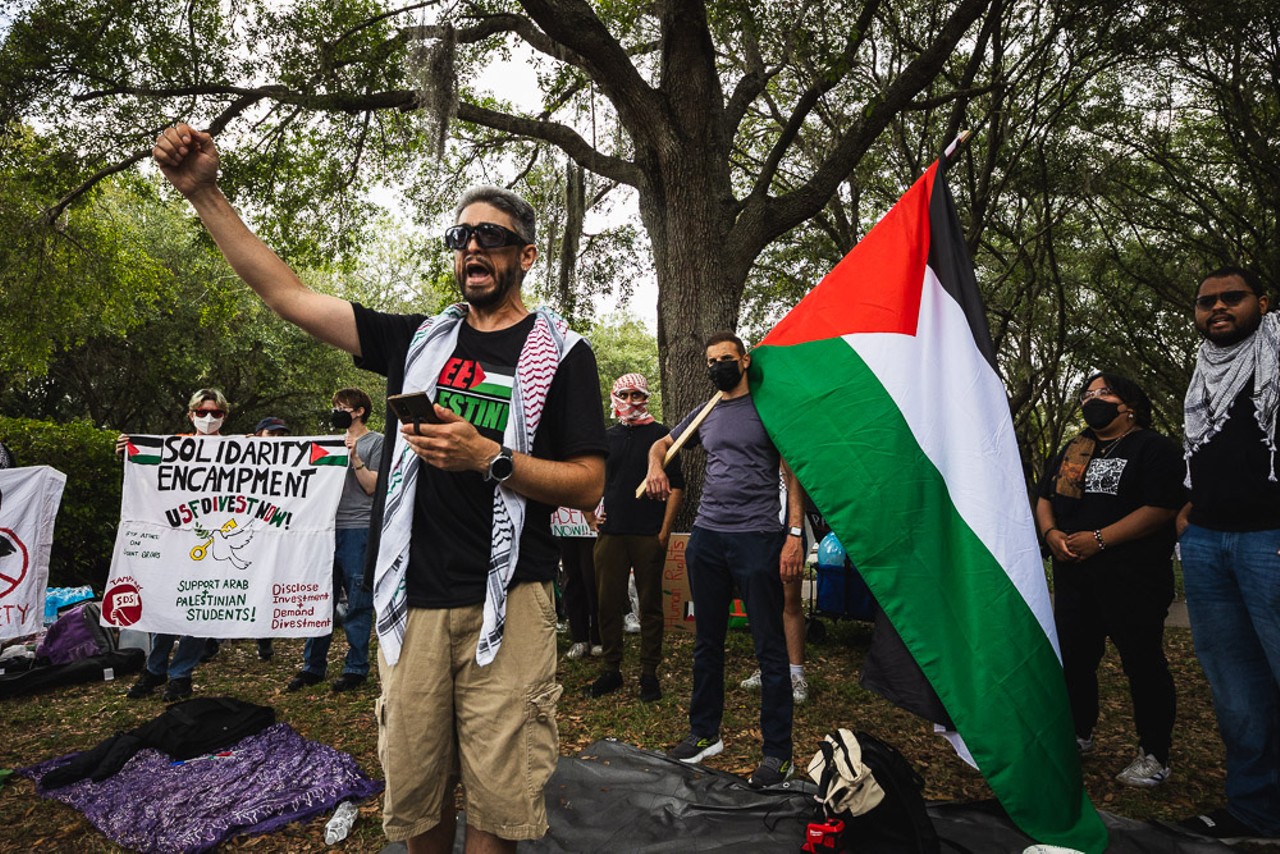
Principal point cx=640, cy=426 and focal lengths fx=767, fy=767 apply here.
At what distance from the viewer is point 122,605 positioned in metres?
5.73

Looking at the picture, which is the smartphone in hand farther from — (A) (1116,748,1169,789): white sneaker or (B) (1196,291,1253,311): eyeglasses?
(A) (1116,748,1169,789): white sneaker

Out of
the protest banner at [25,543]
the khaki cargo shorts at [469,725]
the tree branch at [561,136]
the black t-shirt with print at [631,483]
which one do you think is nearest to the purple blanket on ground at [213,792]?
the protest banner at [25,543]

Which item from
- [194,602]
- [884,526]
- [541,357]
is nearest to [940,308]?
[884,526]

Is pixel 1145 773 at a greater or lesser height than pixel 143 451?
lesser

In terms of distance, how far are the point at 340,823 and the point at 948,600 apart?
2.83 metres

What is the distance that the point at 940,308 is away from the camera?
11.5 feet

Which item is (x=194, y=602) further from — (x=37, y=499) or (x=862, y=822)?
(x=862, y=822)

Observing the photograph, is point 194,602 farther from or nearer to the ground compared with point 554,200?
nearer to the ground

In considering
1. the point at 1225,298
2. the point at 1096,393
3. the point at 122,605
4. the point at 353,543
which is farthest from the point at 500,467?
the point at 122,605

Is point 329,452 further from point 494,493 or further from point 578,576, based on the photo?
point 494,493

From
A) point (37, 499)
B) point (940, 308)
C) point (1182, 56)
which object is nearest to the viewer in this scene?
point (940, 308)

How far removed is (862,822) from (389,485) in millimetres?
2277

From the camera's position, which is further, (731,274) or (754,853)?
(731,274)

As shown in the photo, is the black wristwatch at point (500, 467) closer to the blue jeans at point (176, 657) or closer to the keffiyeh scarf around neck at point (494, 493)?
the keffiyeh scarf around neck at point (494, 493)
